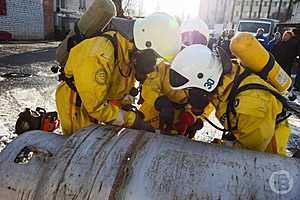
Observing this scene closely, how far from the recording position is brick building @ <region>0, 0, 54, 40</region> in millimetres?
18047

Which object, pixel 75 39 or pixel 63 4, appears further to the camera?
Answer: pixel 63 4

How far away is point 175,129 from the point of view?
311cm

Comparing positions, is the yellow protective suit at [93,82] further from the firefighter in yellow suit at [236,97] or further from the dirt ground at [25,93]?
the dirt ground at [25,93]

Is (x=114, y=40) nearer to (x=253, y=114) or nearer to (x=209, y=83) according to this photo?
(x=209, y=83)

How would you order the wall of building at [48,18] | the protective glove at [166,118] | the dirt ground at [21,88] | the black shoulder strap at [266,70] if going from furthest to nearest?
1. the wall of building at [48,18]
2. the dirt ground at [21,88]
3. the protective glove at [166,118]
4. the black shoulder strap at [266,70]

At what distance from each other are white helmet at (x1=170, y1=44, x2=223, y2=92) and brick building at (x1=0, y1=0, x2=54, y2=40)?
17.8 meters

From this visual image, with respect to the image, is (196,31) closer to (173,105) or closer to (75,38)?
(173,105)

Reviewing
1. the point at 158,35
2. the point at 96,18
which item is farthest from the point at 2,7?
the point at 158,35

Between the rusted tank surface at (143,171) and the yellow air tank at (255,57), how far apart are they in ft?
2.39

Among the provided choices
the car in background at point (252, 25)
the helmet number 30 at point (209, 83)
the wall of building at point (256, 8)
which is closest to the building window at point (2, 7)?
the car in background at point (252, 25)

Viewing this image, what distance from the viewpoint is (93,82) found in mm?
2332

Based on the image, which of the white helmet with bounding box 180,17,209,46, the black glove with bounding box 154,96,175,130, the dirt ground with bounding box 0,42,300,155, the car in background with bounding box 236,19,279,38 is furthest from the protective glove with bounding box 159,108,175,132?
the car in background with bounding box 236,19,279,38

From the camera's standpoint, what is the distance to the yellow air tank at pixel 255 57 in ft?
7.13

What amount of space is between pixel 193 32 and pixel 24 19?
18.2 m
